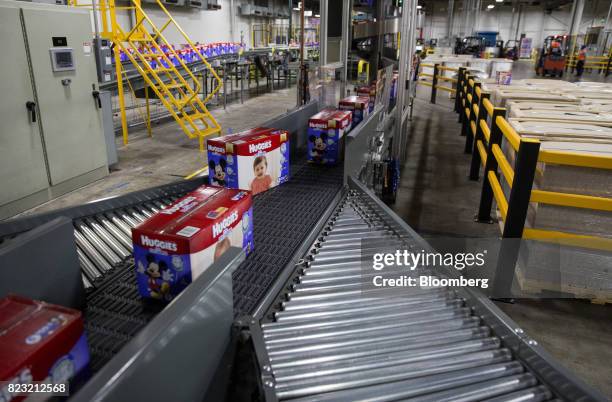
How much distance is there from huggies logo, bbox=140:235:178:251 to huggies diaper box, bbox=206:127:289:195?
1.18 m

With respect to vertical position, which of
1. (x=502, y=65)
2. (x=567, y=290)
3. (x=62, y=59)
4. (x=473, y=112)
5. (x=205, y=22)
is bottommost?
(x=567, y=290)

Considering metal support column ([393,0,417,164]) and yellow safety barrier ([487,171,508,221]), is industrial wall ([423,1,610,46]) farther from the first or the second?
yellow safety barrier ([487,171,508,221])

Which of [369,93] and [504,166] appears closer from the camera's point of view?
[504,166]

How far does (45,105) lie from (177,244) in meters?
4.30

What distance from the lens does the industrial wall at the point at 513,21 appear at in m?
31.4

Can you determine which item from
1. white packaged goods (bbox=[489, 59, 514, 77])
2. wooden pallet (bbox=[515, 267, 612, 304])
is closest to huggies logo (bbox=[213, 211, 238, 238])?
wooden pallet (bbox=[515, 267, 612, 304])

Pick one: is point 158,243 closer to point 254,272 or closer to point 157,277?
point 157,277

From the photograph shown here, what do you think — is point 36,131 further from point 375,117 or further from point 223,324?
point 223,324

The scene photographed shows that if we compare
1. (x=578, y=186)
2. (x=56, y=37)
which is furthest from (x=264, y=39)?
(x=578, y=186)

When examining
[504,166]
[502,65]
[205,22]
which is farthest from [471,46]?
[504,166]

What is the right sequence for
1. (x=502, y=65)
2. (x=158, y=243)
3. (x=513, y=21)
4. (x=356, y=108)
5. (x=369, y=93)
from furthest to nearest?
(x=513, y=21)
(x=502, y=65)
(x=369, y=93)
(x=356, y=108)
(x=158, y=243)

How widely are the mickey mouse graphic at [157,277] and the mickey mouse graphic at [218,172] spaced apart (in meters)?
1.21

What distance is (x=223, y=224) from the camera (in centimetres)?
201

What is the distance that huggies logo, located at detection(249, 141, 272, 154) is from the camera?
2950mm
